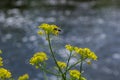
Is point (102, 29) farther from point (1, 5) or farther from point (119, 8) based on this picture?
point (1, 5)

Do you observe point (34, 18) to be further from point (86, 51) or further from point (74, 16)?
point (86, 51)

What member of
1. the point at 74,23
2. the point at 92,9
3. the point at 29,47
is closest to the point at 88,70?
the point at 29,47

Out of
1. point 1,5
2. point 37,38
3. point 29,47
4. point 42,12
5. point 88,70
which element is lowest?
point 88,70

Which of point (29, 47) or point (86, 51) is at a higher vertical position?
point (29, 47)

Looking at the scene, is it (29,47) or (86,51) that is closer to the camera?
(86,51)

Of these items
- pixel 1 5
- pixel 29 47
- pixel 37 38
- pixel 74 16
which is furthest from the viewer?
pixel 1 5

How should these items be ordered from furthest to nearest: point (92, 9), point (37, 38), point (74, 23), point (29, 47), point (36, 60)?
point (92, 9), point (74, 23), point (37, 38), point (29, 47), point (36, 60)
